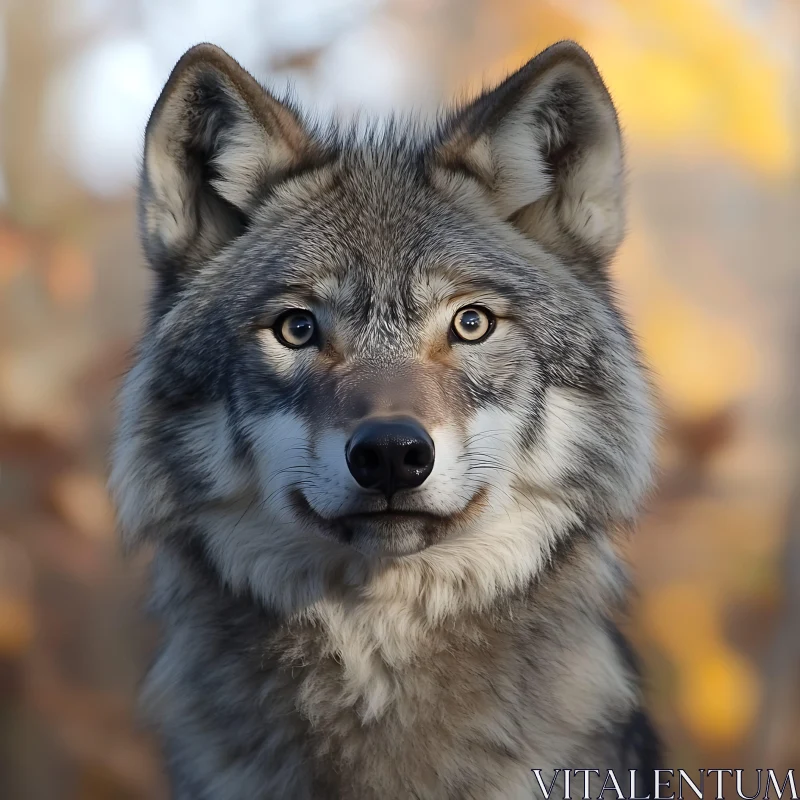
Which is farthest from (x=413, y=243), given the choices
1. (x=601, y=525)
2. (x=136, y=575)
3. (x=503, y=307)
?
(x=136, y=575)

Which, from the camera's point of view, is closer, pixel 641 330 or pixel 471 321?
pixel 471 321

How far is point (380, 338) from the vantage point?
1.48 m

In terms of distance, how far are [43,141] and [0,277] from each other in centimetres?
58

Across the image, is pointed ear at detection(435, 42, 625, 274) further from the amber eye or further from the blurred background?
the blurred background

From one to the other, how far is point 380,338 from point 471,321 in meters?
0.19

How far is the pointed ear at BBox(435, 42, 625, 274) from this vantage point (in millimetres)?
1679

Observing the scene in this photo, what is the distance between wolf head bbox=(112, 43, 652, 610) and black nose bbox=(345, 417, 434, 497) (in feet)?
0.11

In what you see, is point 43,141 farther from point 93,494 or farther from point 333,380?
point 333,380

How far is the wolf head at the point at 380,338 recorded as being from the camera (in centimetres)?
143

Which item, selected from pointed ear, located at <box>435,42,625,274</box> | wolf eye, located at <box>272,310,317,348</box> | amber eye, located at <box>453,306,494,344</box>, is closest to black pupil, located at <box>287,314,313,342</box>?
wolf eye, located at <box>272,310,317,348</box>

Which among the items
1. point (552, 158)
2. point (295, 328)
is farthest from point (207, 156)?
point (552, 158)

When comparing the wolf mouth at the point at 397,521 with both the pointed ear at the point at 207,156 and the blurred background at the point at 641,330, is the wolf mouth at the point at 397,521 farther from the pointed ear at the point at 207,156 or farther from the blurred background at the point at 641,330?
the blurred background at the point at 641,330

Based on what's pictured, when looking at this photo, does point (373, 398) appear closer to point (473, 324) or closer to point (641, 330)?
point (473, 324)

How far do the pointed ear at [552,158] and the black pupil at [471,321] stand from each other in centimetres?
34
